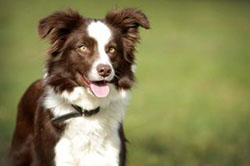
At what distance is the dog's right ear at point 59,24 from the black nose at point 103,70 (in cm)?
62

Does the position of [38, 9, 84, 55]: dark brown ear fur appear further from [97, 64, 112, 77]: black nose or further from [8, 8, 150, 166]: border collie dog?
[97, 64, 112, 77]: black nose

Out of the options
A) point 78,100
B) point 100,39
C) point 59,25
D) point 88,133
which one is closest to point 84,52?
point 100,39

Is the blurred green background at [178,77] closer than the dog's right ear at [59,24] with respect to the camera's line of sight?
No

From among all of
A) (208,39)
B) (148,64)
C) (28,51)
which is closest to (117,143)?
(148,64)

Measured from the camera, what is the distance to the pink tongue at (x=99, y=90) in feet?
21.7

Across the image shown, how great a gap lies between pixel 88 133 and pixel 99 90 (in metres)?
0.46

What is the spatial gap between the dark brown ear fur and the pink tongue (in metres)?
0.54

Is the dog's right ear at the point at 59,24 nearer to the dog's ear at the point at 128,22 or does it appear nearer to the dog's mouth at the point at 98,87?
the dog's ear at the point at 128,22

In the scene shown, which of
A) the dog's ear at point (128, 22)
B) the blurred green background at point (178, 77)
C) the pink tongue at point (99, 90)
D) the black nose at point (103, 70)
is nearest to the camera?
the black nose at point (103, 70)

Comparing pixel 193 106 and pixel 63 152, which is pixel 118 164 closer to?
pixel 63 152

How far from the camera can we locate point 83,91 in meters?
6.72

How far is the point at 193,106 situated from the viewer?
45.3 ft

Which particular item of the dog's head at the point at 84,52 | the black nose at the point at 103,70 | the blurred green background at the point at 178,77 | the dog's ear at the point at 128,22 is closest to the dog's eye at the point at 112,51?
the dog's head at the point at 84,52

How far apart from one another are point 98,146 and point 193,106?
721 centimetres
